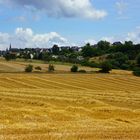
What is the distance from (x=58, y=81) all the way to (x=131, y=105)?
4103 cm

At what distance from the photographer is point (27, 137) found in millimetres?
12750

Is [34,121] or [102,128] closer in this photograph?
[102,128]

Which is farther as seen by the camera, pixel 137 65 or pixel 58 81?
pixel 137 65

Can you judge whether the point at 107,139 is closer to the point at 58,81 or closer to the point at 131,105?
the point at 131,105

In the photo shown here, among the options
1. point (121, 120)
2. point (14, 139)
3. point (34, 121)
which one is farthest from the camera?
point (121, 120)

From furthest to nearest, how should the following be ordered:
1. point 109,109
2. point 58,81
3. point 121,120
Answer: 1. point 58,81
2. point 109,109
3. point 121,120

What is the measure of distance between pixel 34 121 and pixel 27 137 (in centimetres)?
461

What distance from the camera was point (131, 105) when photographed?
30.5m

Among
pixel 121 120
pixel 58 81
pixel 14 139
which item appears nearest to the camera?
pixel 14 139

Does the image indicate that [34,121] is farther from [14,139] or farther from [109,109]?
[109,109]

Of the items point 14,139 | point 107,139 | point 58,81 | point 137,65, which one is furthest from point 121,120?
point 137,65

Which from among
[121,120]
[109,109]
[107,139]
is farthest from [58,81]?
[107,139]

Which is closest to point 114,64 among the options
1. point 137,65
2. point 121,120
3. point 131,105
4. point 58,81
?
point 137,65

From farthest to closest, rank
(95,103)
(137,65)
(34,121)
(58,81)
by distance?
(137,65)
(58,81)
(95,103)
(34,121)
